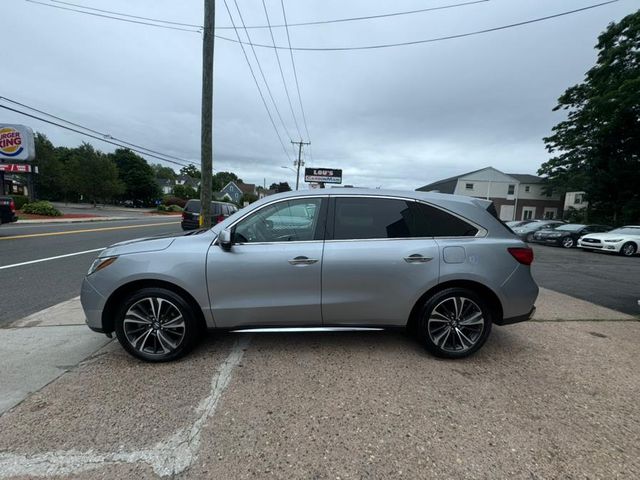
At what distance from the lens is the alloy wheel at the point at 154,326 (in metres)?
3.00

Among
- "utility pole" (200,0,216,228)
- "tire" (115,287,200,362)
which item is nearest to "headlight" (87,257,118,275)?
"tire" (115,287,200,362)

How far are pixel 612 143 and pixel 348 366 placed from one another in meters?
30.6

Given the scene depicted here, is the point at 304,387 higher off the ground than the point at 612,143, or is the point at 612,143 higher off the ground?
the point at 612,143

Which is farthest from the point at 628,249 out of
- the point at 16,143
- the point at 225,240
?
the point at 16,143

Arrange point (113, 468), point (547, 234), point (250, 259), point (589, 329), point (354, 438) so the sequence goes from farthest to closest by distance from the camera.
A: point (547, 234) < point (589, 329) < point (250, 259) < point (354, 438) < point (113, 468)

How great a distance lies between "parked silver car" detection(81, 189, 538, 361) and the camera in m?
2.98

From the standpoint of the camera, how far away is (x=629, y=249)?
1378 cm

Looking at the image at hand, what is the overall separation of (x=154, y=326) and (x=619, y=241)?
60.2 feet

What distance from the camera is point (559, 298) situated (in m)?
5.58

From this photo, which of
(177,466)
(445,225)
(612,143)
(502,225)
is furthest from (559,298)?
(612,143)

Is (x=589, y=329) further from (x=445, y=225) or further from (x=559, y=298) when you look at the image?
(x=445, y=225)

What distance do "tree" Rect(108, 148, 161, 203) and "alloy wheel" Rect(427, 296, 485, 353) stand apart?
66.6 meters

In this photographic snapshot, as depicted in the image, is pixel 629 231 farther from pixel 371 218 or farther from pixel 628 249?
pixel 371 218

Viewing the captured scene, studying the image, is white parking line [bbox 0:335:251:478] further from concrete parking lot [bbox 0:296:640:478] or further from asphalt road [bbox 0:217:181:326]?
asphalt road [bbox 0:217:181:326]
